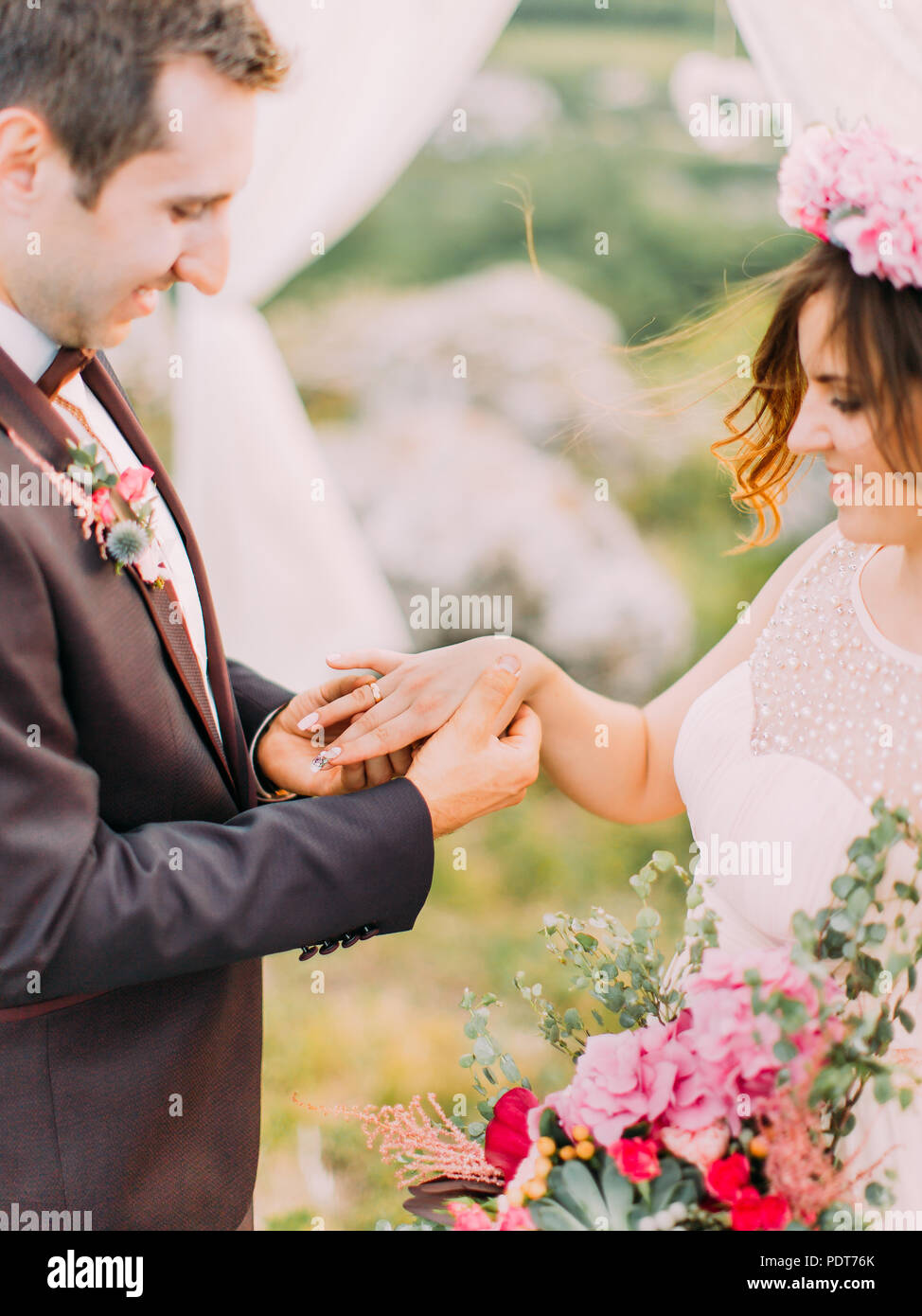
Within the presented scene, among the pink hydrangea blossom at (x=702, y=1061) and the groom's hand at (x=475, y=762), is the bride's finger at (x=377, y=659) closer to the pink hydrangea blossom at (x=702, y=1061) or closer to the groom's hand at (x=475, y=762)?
the groom's hand at (x=475, y=762)

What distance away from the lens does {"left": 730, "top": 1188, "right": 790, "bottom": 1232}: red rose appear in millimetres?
827

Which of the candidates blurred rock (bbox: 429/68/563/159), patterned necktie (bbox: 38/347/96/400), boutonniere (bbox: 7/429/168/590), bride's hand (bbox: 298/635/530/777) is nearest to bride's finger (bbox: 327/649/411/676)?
bride's hand (bbox: 298/635/530/777)

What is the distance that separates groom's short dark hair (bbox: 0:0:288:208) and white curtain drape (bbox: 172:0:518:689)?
1.03 m

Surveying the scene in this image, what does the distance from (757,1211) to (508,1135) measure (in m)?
0.23

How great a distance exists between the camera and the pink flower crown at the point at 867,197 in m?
1.02

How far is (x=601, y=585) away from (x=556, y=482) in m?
0.27

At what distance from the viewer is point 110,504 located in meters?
1.01

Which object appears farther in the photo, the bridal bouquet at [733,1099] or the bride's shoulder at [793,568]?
the bride's shoulder at [793,568]

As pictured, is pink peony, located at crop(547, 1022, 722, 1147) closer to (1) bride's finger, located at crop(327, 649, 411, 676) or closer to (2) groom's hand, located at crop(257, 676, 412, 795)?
(2) groom's hand, located at crop(257, 676, 412, 795)

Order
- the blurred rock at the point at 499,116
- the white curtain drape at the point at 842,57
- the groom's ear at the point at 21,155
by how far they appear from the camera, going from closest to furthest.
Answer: the groom's ear at the point at 21,155 → the white curtain drape at the point at 842,57 → the blurred rock at the point at 499,116

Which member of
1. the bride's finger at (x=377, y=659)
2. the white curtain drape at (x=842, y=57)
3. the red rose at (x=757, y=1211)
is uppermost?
the white curtain drape at (x=842, y=57)

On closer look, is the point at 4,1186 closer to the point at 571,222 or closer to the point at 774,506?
the point at 774,506

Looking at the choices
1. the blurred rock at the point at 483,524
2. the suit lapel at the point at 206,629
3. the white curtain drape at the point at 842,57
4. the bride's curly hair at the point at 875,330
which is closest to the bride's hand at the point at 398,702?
the suit lapel at the point at 206,629
